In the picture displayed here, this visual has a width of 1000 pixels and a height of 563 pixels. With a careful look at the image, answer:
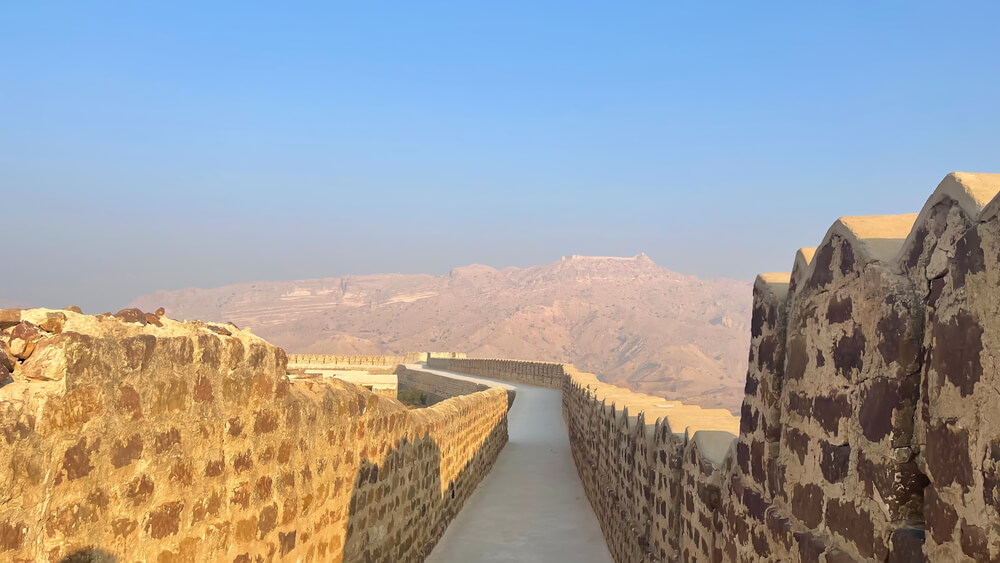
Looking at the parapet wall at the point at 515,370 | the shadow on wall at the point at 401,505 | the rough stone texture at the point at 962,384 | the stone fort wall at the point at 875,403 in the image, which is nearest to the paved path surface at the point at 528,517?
the shadow on wall at the point at 401,505

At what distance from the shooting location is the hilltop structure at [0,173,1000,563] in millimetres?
1777

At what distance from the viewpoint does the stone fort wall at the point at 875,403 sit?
5.48ft

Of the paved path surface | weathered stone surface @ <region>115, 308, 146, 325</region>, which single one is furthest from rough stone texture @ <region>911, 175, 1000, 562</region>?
the paved path surface

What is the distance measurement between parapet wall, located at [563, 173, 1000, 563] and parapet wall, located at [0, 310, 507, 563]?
2.26m

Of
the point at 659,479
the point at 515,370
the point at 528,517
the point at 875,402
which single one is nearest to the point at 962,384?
the point at 875,402

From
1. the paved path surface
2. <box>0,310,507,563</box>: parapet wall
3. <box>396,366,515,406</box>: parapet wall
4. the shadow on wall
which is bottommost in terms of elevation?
<box>396,366,515,406</box>: parapet wall

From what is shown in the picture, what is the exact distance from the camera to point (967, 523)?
1.67 metres

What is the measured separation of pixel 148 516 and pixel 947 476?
2.59 metres

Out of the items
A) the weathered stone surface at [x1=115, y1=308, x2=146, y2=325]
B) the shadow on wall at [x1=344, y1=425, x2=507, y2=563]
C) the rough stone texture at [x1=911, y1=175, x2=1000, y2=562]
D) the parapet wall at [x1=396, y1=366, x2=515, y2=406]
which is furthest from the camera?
the parapet wall at [x1=396, y1=366, x2=515, y2=406]

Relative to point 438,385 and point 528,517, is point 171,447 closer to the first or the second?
point 528,517

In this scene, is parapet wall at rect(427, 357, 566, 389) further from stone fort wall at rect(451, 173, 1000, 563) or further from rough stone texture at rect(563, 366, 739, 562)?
stone fort wall at rect(451, 173, 1000, 563)

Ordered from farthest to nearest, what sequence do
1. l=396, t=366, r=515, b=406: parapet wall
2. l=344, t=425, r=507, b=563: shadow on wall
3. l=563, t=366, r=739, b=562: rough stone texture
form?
l=396, t=366, r=515, b=406: parapet wall, l=344, t=425, r=507, b=563: shadow on wall, l=563, t=366, r=739, b=562: rough stone texture

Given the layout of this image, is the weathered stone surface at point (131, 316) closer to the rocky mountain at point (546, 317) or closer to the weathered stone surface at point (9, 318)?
the weathered stone surface at point (9, 318)

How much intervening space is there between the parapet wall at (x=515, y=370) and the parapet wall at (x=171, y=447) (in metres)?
19.1
